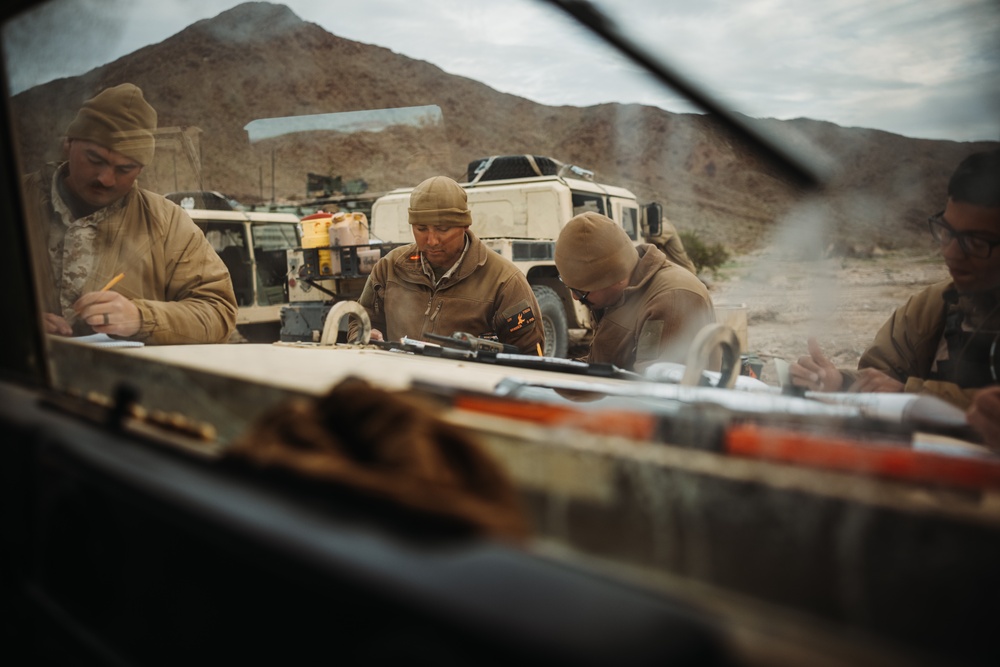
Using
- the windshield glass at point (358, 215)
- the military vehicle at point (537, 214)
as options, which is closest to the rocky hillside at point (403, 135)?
the windshield glass at point (358, 215)

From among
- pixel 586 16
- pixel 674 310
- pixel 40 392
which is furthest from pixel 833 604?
pixel 674 310

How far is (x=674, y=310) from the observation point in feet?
8.62

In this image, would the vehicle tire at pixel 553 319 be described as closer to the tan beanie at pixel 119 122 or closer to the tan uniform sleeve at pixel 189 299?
the tan uniform sleeve at pixel 189 299

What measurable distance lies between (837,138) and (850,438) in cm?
90

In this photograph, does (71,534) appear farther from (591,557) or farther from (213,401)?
(591,557)

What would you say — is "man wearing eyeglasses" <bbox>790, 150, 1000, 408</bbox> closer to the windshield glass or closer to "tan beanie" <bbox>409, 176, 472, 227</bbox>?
the windshield glass

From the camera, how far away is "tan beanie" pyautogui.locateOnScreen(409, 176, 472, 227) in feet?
10.7

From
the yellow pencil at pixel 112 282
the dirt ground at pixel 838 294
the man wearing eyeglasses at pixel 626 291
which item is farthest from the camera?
the man wearing eyeglasses at pixel 626 291

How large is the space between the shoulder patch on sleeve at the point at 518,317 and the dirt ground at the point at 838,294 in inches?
47.1

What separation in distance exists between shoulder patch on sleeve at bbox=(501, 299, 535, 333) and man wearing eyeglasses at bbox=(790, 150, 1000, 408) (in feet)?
5.46

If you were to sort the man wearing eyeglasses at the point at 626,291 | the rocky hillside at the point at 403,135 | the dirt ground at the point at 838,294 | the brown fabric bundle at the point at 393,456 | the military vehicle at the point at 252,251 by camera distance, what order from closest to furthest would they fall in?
the brown fabric bundle at the point at 393,456 → the rocky hillside at the point at 403,135 → the dirt ground at the point at 838,294 → the man wearing eyeglasses at the point at 626,291 → the military vehicle at the point at 252,251

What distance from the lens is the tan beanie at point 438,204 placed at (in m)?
3.27

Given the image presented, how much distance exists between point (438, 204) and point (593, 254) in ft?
2.79

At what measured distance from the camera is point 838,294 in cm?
191
